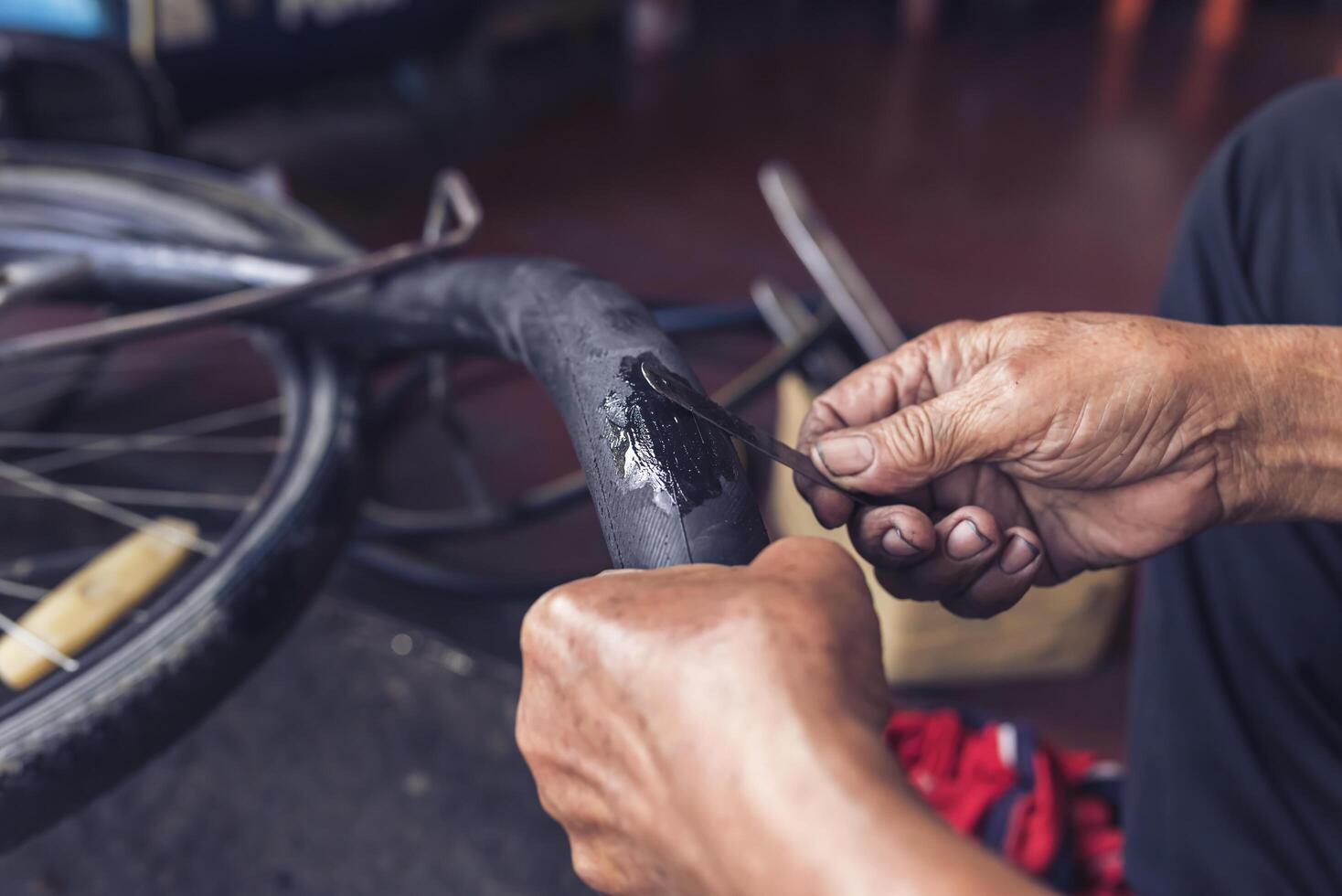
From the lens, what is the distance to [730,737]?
30 centimetres

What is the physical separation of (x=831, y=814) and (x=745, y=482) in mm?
169

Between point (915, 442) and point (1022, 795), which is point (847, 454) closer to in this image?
point (915, 442)

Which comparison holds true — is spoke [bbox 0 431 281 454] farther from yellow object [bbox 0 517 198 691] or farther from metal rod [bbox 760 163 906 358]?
metal rod [bbox 760 163 906 358]

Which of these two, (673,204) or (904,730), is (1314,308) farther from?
(673,204)

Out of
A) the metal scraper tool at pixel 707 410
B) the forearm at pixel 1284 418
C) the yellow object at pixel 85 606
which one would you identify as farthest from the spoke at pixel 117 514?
the forearm at pixel 1284 418

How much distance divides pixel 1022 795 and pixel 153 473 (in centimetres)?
110

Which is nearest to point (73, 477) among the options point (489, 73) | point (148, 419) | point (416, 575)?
point (148, 419)

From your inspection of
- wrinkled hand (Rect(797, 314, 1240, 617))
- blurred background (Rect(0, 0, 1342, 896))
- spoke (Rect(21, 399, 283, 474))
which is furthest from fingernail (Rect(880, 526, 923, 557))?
spoke (Rect(21, 399, 283, 474))

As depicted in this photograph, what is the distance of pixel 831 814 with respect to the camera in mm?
277

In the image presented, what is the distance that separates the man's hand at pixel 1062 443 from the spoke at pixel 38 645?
0.48 metres

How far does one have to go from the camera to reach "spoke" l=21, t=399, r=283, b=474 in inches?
49.8

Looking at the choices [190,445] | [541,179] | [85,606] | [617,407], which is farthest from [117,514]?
[541,179]

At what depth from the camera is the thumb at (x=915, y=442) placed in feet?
1.63

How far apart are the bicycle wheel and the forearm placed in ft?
1.91
